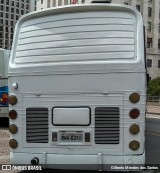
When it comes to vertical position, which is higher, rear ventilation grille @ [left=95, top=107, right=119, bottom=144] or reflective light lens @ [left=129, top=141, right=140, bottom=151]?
rear ventilation grille @ [left=95, top=107, right=119, bottom=144]

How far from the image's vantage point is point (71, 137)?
7.23m

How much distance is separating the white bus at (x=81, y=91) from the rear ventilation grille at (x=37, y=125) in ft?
0.04

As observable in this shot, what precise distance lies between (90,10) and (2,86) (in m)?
8.58

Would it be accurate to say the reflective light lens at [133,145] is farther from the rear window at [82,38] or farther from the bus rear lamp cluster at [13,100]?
the bus rear lamp cluster at [13,100]

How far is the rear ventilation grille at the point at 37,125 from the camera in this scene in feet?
24.1

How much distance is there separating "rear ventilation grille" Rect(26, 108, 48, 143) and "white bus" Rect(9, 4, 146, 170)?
13 mm

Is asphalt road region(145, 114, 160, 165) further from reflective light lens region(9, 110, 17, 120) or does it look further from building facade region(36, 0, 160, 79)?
building facade region(36, 0, 160, 79)

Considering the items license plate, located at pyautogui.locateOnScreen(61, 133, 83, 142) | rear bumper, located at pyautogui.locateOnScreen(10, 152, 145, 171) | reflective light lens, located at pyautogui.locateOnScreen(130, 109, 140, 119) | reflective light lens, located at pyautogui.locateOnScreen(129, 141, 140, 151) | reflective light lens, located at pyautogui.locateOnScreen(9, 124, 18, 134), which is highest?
reflective light lens, located at pyautogui.locateOnScreen(130, 109, 140, 119)

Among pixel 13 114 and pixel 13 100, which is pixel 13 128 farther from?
pixel 13 100

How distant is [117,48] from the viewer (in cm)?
733

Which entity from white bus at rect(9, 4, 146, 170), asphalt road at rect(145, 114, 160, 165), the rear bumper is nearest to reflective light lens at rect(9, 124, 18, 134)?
white bus at rect(9, 4, 146, 170)

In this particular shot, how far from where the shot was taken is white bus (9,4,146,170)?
23.4ft

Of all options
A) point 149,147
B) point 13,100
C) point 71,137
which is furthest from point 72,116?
point 149,147

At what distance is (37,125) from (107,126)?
1198 mm
